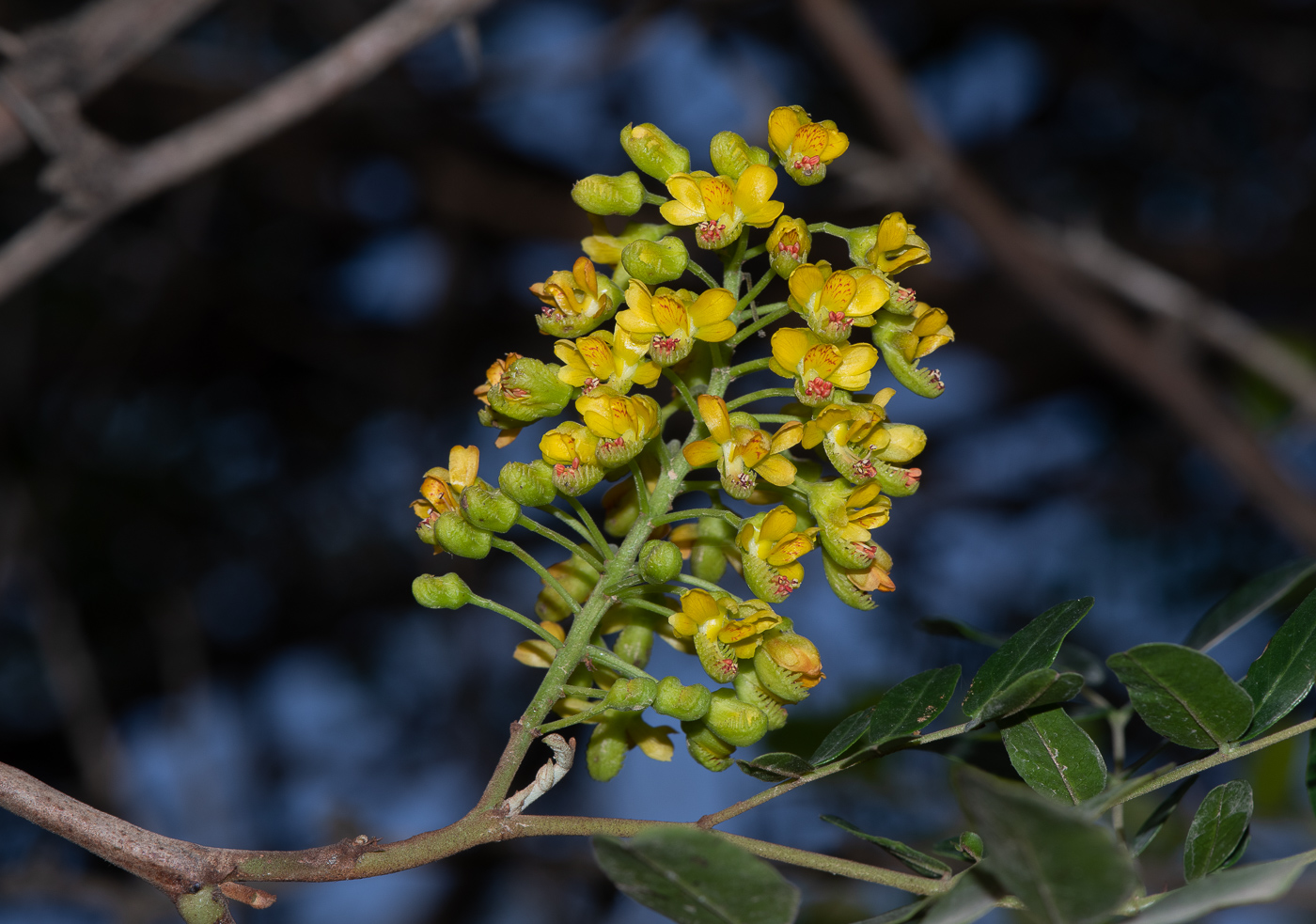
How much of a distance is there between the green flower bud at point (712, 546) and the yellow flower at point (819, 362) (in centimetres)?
12

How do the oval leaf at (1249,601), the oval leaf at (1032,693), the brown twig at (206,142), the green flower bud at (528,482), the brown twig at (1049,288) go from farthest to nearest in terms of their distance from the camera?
the brown twig at (1049,288) → the brown twig at (206,142) → the oval leaf at (1249,601) → the green flower bud at (528,482) → the oval leaf at (1032,693)

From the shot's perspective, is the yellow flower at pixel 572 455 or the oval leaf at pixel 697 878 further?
the yellow flower at pixel 572 455

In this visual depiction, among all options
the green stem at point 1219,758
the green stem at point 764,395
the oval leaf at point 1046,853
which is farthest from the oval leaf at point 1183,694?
the green stem at point 764,395

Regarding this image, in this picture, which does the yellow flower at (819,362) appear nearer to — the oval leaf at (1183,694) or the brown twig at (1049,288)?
the oval leaf at (1183,694)

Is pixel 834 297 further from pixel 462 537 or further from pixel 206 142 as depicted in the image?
pixel 206 142

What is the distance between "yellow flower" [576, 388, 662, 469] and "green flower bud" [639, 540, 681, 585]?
6cm

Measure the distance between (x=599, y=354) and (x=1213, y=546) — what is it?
9.87 ft

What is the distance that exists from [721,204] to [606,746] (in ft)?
1.28

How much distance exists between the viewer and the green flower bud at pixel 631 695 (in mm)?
648

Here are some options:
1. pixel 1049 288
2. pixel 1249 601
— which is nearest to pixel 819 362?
pixel 1249 601

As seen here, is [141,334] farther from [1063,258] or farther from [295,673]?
[1063,258]

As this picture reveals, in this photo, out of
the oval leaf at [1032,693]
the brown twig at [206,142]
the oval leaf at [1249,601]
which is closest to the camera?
the oval leaf at [1032,693]

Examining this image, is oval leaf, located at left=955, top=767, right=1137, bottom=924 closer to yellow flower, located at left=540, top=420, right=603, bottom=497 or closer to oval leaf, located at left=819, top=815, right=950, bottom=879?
oval leaf, located at left=819, top=815, right=950, bottom=879

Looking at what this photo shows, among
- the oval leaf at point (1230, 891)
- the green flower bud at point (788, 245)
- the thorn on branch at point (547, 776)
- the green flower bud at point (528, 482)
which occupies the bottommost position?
the oval leaf at point (1230, 891)
